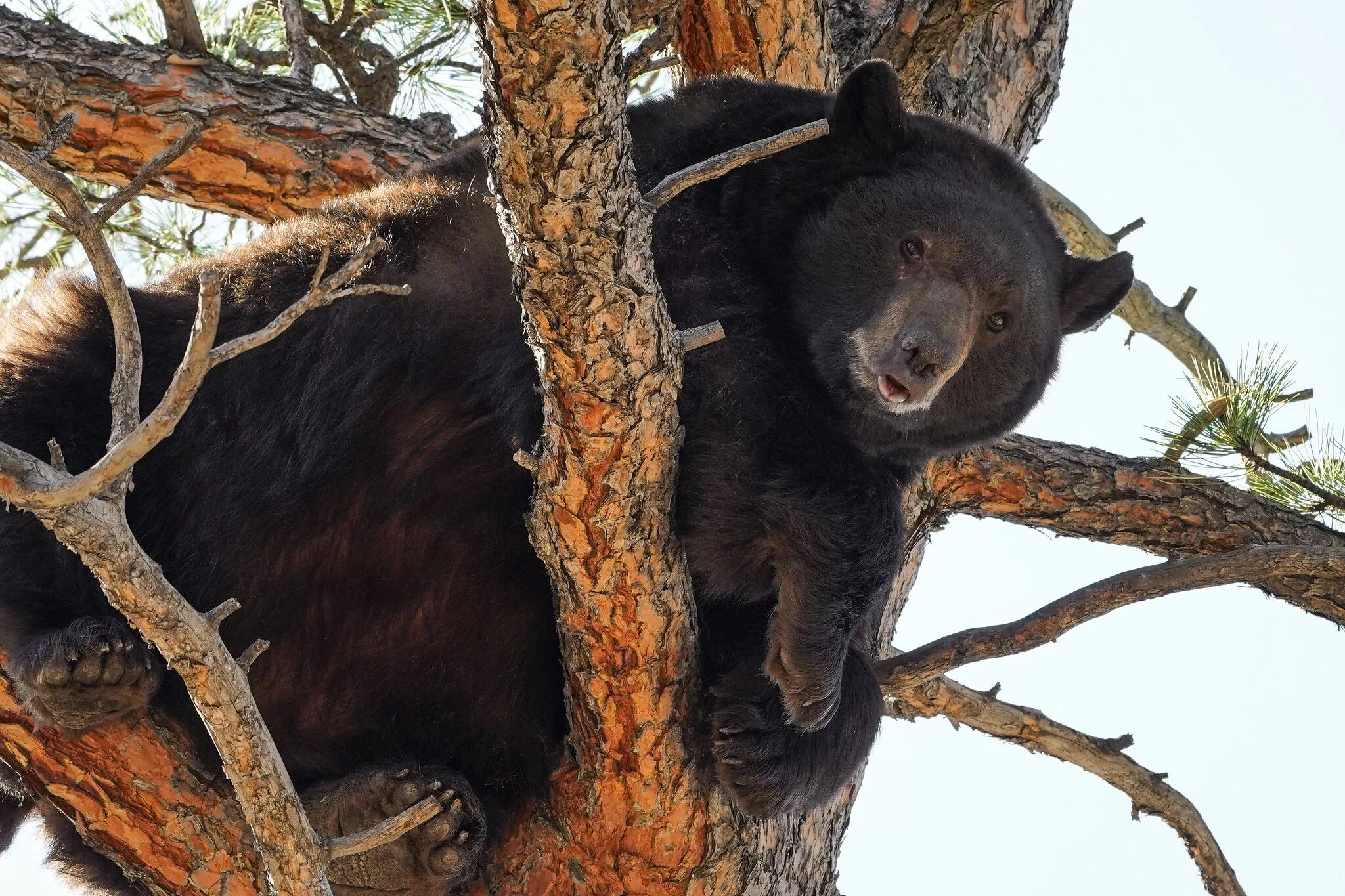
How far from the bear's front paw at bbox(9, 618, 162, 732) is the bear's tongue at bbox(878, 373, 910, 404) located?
1.90 m

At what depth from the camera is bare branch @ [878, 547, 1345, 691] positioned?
3.57 metres

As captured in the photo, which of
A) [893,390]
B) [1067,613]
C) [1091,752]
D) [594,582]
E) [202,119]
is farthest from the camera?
[202,119]

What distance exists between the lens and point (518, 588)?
351 centimetres

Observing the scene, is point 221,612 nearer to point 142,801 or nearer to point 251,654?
point 251,654

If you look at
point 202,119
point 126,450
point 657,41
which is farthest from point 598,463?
point 202,119

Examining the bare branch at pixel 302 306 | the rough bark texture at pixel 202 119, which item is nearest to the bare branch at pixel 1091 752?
the bare branch at pixel 302 306

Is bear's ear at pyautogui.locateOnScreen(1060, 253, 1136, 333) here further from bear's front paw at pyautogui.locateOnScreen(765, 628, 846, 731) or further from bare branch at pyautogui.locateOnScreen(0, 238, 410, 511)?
bare branch at pyautogui.locateOnScreen(0, 238, 410, 511)

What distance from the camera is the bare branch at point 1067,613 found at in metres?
3.57

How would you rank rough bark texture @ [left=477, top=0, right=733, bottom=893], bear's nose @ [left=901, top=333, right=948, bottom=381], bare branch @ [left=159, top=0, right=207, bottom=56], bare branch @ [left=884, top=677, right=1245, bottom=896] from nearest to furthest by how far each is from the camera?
rough bark texture @ [left=477, top=0, right=733, bottom=893] < bear's nose @ [left=901, top=333, right=948, bottom=381] < bare branch @ [left=884, top=677, right=1245, bottom=896] < bare branch @ [left=159, top=0, right=207, bottom=56]

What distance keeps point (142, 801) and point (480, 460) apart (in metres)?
1.13

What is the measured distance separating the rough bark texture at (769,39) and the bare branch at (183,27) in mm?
1853

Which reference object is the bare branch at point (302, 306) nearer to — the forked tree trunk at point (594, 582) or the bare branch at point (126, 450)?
the bare branch at point (126, 450)

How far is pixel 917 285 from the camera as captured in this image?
364 cm

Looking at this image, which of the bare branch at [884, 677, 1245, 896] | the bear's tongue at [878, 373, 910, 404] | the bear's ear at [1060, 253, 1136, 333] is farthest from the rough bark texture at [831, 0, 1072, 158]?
the bare branch at [884, 677, 1245, 896]
